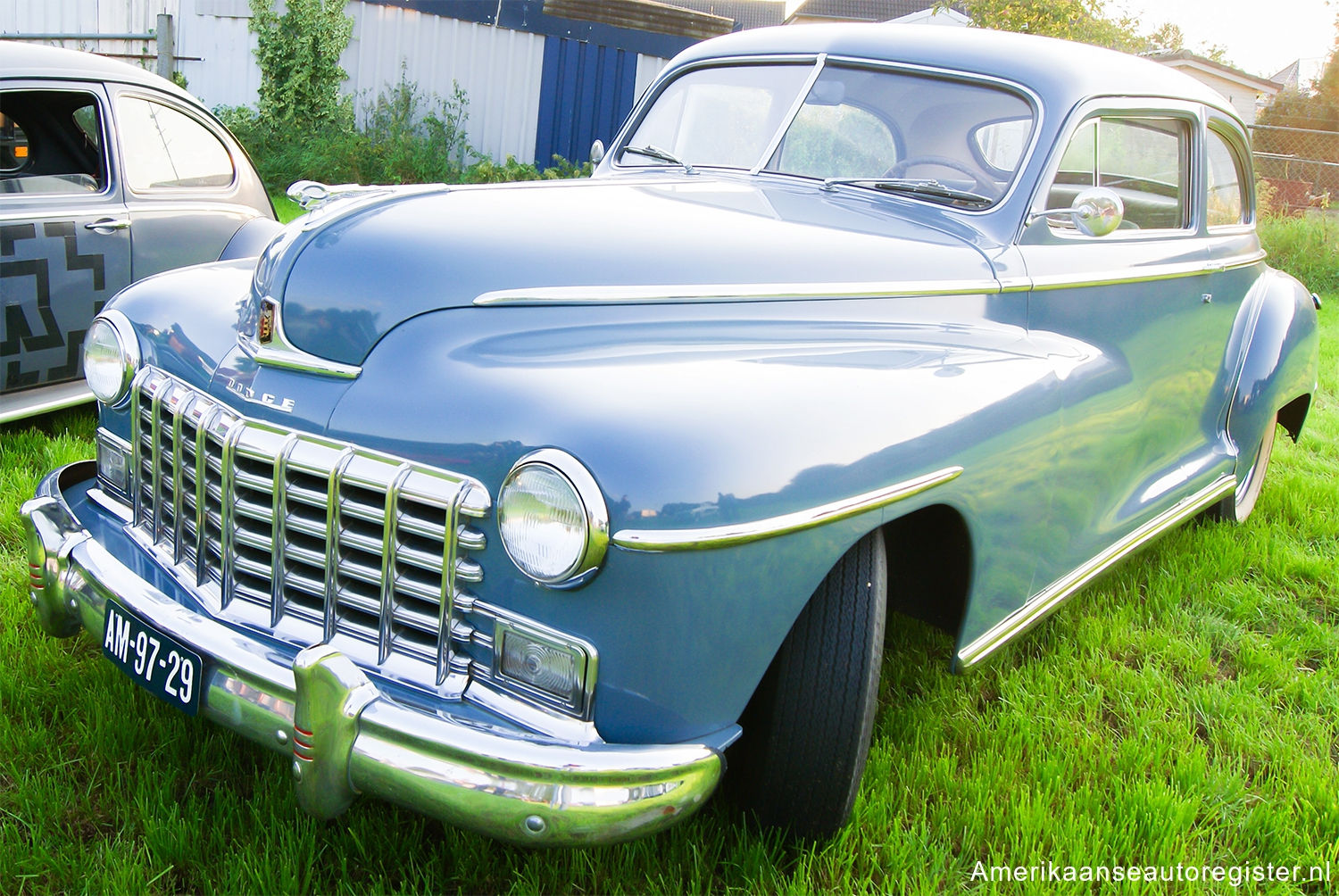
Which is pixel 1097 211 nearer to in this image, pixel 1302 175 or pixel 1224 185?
pixel 1224 185

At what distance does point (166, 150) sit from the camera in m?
A: 4.56

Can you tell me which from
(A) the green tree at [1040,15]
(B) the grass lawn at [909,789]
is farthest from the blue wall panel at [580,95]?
(B) the grass lawn at [909,789]

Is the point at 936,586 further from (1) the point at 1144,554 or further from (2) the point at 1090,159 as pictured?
(1) the point at 1144,554

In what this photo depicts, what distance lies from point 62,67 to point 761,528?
12.8 ft

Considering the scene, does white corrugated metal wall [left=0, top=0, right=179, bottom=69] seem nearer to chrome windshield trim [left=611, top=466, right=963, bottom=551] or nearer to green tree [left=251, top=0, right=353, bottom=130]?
green tree [left=251, top=0, right=353, bottom=130]

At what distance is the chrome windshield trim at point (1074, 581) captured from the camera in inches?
90.4

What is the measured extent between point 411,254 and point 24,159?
125 inches

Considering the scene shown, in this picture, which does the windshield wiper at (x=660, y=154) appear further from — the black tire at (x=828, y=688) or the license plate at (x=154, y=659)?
the license plate at (x=154, y=659)

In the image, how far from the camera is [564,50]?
34.0ft

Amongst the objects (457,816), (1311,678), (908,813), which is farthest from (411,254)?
(1311,678)

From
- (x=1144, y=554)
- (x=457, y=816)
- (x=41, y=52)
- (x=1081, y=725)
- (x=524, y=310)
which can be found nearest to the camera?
(x=457, y=816)

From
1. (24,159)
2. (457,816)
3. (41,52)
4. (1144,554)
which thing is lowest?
(1144,554)

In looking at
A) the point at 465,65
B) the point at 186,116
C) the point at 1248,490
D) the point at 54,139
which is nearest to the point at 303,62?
the point at 465,65

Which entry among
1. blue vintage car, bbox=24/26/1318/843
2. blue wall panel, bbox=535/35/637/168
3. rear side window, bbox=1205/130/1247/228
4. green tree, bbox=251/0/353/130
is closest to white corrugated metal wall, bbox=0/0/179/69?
green tree, bbox=251/0/353/130
